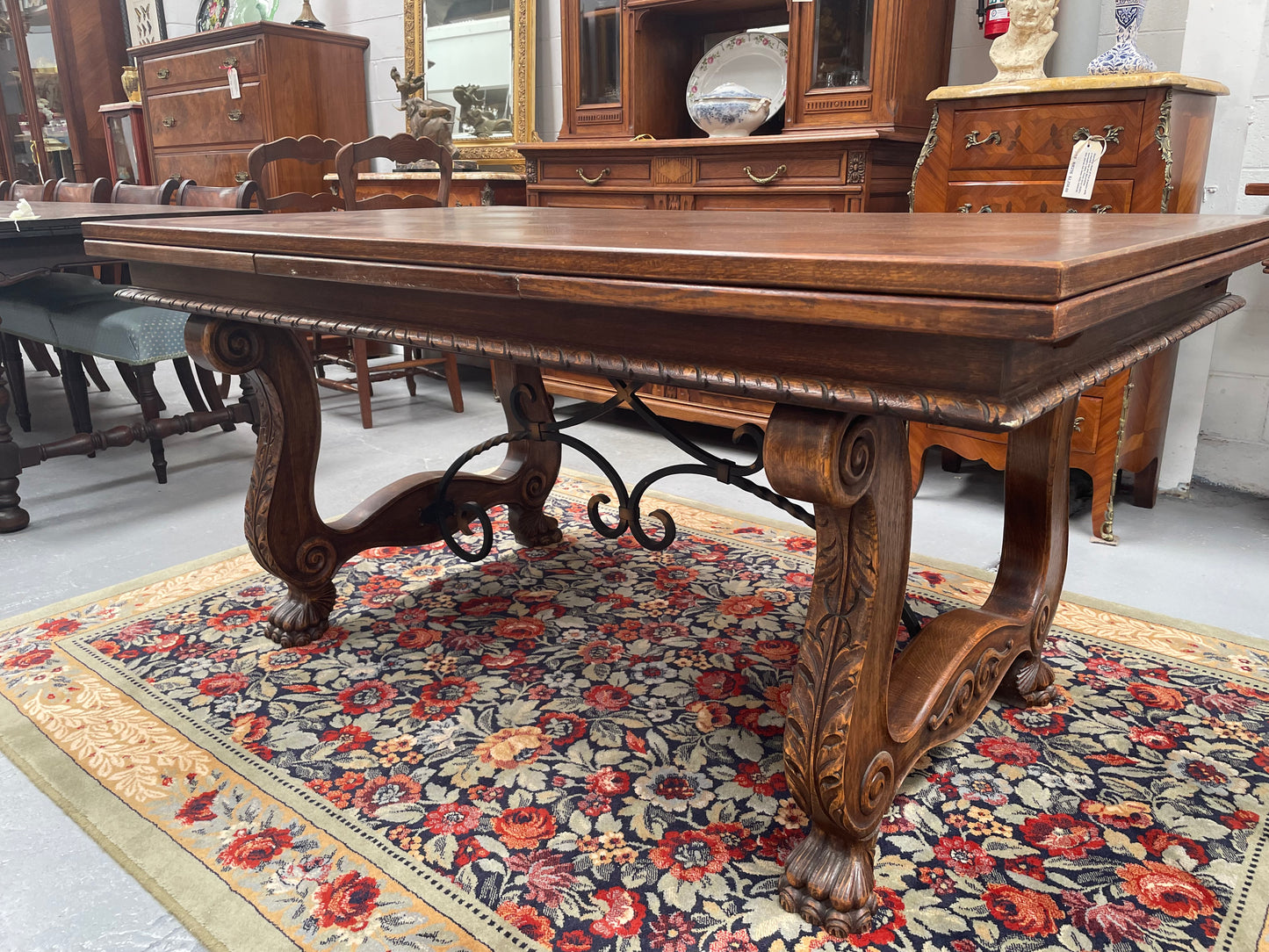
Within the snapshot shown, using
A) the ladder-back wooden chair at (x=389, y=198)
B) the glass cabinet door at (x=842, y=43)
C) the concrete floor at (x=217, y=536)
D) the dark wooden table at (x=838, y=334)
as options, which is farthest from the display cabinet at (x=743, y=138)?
the dark wooden table at (x=838, y=334)

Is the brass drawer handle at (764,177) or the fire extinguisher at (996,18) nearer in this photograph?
the fire extinguisher at (996,18)

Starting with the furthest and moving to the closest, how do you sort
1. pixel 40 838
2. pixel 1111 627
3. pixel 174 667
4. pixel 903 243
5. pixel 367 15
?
1. pixel 367 15
2. pixel 1111 627
3. pixel 174 667
4. pixel 40 838
5. pixel 903 243

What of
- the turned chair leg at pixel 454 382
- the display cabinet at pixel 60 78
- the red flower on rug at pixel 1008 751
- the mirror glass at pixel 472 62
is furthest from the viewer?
the display cabinet at pixel 60 78

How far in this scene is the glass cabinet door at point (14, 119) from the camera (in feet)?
20.2

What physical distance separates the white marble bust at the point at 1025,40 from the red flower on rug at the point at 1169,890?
1896 mm

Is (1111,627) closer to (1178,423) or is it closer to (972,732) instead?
(972,732)

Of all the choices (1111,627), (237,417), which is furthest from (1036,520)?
(237,417)

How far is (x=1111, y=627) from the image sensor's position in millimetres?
1842

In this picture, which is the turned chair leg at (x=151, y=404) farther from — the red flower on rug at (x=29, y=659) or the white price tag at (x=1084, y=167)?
the white price tag at (x=1084, y=167)

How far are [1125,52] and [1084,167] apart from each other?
0.34 meters

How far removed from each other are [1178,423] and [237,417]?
294 cm

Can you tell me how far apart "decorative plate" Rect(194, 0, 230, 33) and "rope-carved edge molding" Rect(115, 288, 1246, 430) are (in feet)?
16.4

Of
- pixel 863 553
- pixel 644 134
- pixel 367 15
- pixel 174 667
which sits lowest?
pixel 174 667

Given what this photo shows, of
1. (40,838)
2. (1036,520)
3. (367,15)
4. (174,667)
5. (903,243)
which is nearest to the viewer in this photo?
(903,243)
